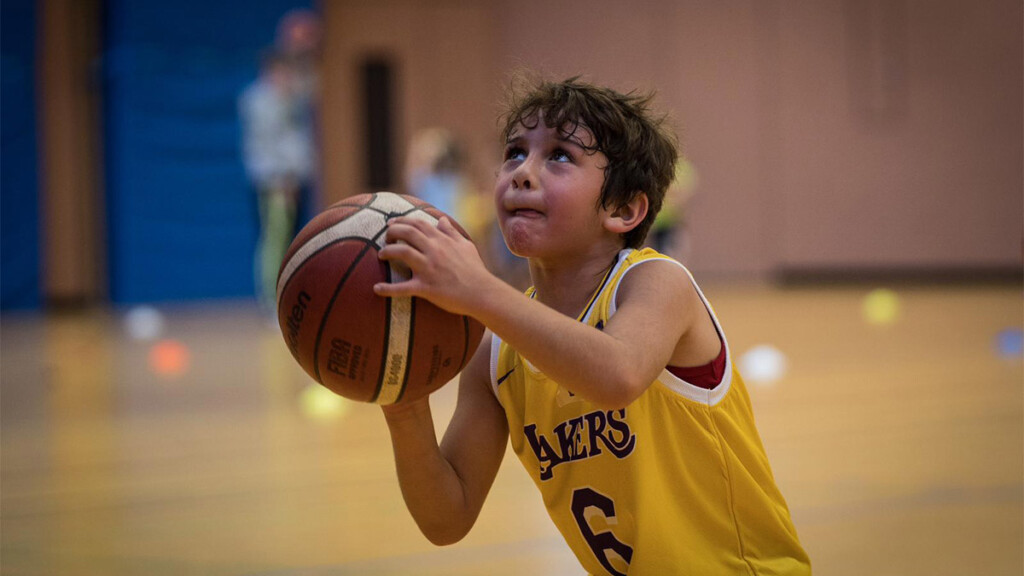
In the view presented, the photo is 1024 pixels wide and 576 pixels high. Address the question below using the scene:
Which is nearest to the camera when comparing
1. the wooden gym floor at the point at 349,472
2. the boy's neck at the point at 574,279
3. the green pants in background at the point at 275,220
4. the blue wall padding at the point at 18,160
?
the boy's neck at the point at 574,279

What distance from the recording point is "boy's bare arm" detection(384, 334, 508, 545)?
169 centimetres

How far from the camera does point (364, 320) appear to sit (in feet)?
4.95

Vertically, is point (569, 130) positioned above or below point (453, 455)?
above

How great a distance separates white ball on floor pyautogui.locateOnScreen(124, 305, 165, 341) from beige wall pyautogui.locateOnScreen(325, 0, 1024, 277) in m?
2.65

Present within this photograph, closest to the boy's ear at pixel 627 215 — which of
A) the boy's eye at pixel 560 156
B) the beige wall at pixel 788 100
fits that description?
the boy's eye at pixel 560 156

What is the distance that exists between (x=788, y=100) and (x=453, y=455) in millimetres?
11695

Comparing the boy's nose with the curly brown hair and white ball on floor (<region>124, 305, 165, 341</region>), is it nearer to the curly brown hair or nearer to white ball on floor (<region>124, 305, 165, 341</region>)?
the curly brown hair

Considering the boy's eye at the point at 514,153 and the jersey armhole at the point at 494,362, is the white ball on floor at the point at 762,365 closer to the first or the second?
the jersey armhole at the point at 494,362

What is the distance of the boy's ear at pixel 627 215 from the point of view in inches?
66.0

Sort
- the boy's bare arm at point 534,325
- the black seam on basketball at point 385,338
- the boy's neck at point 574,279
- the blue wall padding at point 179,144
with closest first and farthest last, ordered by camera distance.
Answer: the boy's bare arm at point 534,325 → the black seam on basketball at point 385,338 → the boy's neck at point 574,279 → the blue wall padding at point 179,144

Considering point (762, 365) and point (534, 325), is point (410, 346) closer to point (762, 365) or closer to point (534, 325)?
point (534, 325)

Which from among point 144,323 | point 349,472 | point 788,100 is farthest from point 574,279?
point 788,100

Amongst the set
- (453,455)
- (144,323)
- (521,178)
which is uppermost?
(521,178)

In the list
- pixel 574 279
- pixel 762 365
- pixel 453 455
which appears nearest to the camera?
pixel 574 279
